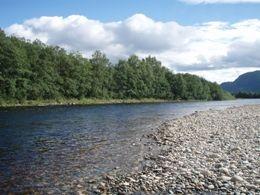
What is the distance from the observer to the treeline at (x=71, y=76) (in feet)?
329

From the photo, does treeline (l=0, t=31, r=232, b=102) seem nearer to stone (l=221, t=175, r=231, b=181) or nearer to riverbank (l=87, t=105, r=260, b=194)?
riverbank (l=87, t=105, r=260, b=194)

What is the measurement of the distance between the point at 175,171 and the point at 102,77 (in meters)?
132

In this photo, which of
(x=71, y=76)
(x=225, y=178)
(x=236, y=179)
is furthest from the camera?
(x=71, y=76)

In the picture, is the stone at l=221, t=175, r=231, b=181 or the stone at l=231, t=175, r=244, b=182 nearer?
the stone at l=231, t=175, r=244, b=182

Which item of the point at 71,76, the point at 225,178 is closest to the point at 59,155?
the point at 225,178

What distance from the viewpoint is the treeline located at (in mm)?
100312

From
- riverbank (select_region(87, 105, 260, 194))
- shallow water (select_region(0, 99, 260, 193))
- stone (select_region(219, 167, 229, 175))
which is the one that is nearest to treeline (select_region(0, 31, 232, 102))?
→ shallow water (select_region(0, 99, 260, 193))

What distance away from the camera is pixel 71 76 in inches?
5187

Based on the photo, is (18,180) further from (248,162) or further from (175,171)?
(248,162)

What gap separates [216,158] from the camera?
21500mm

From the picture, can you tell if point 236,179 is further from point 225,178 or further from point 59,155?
point 59,155

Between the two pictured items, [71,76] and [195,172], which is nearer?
[195,172]

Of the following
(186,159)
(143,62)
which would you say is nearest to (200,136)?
(186,159)

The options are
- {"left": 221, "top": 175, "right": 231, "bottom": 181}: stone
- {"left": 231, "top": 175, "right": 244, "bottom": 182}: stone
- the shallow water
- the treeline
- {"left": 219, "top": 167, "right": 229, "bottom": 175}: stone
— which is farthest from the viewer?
the treeline
